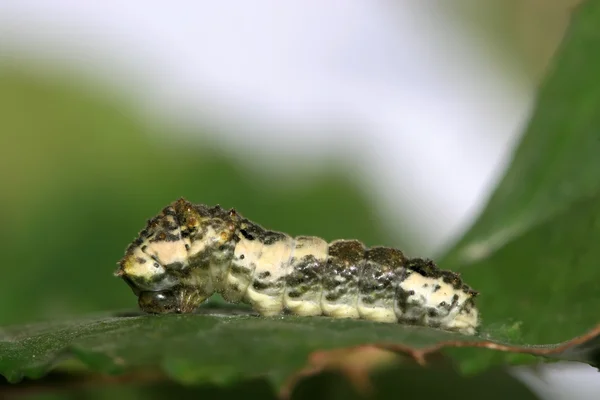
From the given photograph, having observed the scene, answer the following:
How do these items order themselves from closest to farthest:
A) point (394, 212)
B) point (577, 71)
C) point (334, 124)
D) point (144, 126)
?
point (577, 71) → point (144, 126) → point (394, 212) → point (334, 124)

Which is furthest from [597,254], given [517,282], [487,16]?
[487,16]

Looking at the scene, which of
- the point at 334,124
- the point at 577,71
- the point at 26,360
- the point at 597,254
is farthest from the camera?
the point at 334,124

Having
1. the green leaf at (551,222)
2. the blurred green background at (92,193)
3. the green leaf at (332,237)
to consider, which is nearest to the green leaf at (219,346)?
the green leaf at (332,237)

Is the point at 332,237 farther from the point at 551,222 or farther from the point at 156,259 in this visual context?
the point at 156,259

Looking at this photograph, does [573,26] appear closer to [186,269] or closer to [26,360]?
[186,269]

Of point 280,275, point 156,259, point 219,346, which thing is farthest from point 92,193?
point 219,346

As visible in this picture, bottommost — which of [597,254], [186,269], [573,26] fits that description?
[186,269]
